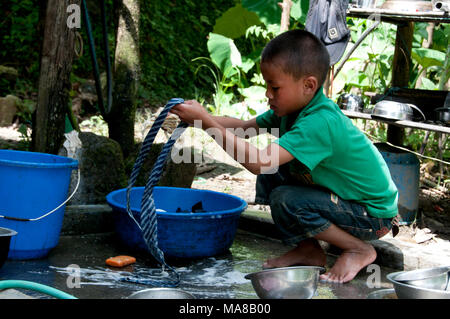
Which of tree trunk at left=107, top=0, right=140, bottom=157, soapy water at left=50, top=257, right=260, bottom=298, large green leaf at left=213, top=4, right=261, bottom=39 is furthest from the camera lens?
large green leaf at left=213, top=4, right=261, bottom=39

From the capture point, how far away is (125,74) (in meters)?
4.25

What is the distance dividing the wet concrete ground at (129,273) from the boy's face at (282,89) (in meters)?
0.84

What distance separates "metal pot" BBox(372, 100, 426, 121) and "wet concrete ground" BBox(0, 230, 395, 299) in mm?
1060

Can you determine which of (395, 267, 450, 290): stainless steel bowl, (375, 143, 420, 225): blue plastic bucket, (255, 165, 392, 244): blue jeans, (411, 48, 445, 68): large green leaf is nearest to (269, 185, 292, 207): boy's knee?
(255, 165, 392, 244): blue jeans

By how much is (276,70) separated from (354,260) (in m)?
1.00

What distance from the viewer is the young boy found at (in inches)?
99.7

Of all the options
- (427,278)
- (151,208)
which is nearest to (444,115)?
(427,278)

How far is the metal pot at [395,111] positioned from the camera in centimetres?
362

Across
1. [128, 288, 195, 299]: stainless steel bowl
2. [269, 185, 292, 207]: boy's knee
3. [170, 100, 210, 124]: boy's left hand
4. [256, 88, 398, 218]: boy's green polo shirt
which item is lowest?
[128, 288, 195, 299]: stainless steel bowl

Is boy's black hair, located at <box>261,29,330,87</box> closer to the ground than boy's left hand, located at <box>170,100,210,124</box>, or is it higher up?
higher up

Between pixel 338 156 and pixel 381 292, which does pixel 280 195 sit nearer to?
pixel 338 156

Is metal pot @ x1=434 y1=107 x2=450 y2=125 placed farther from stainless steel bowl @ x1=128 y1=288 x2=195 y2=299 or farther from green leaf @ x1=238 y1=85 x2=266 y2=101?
green leaf @ x1=238 y1=85 x2=266 y2=101

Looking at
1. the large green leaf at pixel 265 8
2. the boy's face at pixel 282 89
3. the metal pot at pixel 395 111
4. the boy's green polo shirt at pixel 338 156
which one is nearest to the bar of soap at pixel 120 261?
the boy's green polo shirt at pixel 338 156

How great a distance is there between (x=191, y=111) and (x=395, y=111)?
167 centimetres
